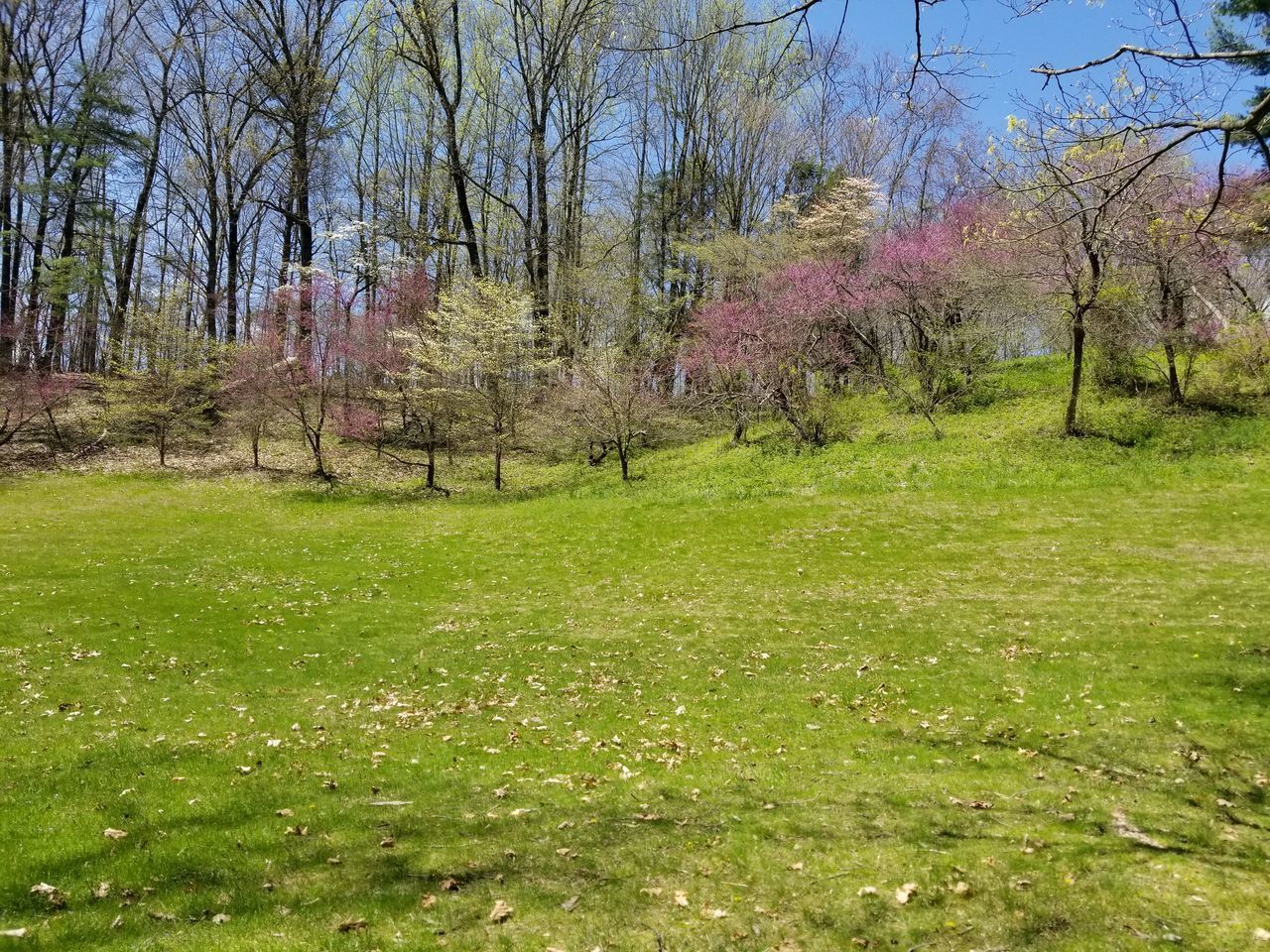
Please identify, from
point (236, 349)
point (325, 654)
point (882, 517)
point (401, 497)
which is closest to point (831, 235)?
point (882, 517)

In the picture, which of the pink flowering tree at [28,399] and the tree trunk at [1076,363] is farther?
the pink flowering tree at [28,399]

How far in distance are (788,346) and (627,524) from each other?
10557 millimetres

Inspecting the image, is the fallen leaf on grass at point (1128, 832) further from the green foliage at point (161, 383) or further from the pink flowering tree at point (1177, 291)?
the green foliage at point (161, 383)

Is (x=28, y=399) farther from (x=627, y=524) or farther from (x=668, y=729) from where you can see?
(x=668, y=729)

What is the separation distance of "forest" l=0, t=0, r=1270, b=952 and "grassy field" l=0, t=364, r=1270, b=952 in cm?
5

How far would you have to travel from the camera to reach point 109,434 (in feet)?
85.6

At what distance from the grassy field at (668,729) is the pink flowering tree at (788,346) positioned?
739 cm

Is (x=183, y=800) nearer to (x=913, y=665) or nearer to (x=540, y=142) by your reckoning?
(x=913, y=665)

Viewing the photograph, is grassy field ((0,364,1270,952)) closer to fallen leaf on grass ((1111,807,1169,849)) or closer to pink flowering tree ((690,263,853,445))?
fallen leaf on grass ((1111,807,1169,849))

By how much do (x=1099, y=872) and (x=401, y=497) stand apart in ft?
70.4

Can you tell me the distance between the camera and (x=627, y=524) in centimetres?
1702

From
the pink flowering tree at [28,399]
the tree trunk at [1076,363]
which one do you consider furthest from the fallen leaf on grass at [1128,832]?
the pink flowering tree at [28,399]

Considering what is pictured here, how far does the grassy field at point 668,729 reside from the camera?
156 inches

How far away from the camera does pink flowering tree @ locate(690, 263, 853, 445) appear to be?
914 inches
